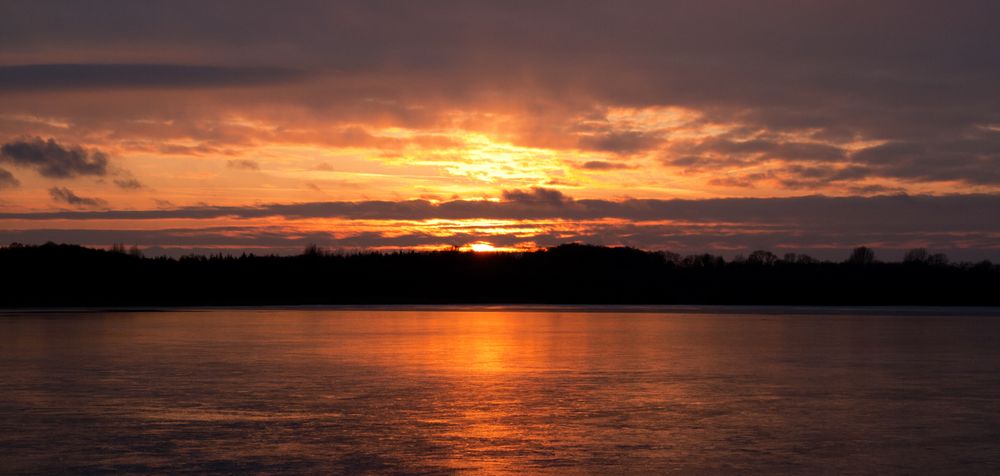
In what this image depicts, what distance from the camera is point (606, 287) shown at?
11788 cm

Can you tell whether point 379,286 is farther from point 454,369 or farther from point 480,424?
point 480,424

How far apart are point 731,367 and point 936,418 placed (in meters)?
7.97

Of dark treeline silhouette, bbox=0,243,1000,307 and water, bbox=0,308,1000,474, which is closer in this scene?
water, bbox=0,308,1000,474

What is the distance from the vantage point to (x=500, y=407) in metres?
16.0

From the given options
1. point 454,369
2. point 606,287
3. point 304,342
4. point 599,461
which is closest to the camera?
point 599,461

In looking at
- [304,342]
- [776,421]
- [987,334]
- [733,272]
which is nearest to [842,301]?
[733,272]

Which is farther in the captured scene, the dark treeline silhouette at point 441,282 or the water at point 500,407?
the dark treeline silhouette at point 441,282

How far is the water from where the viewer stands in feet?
38.5

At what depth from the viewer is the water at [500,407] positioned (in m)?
11.7

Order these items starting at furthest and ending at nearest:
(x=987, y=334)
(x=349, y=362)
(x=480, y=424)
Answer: (x=987, y=334)
(x=349, y=362)
(x=480, y=424)

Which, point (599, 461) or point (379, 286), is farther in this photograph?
point (379, 286)

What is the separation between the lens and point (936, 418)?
14922 mm

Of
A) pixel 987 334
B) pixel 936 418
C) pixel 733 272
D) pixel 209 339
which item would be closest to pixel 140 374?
pixel 209 339

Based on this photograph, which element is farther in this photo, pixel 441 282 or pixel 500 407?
pixel 441 282
